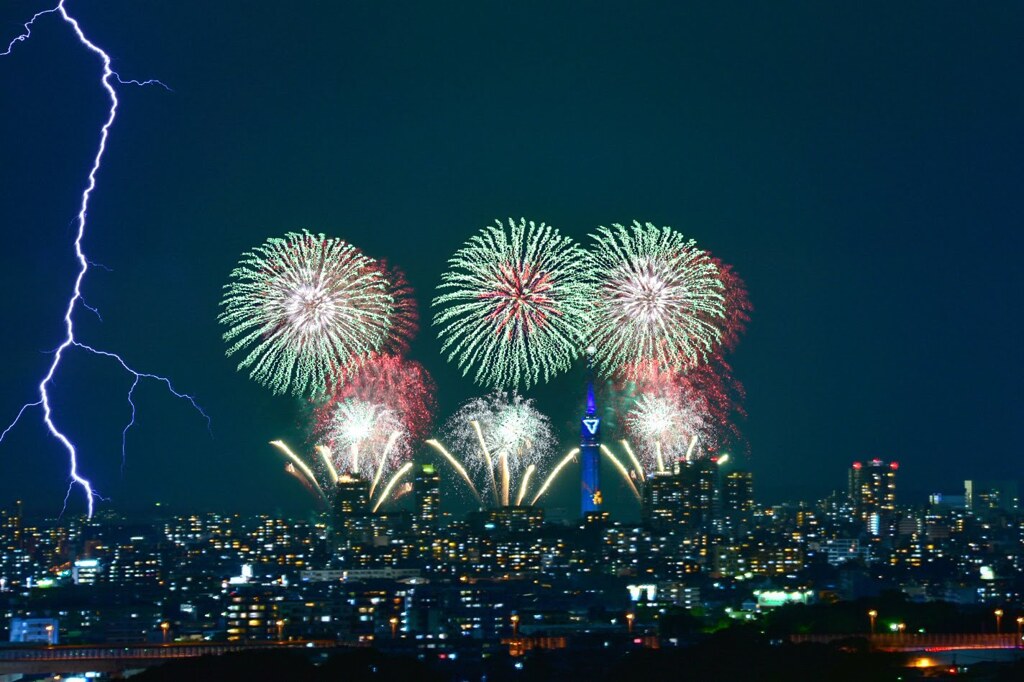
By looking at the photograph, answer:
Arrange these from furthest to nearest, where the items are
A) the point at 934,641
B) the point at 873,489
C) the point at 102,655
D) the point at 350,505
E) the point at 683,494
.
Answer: the point at 873,489, the point at 683,494, the point at 350,505, the point at 934,641, the point at 102,655

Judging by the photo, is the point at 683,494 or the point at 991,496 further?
the point at 991,496

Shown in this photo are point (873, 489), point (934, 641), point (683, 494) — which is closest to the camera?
point (934, 641)

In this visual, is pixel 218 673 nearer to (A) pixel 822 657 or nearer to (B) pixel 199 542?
(A) pixel 822 657

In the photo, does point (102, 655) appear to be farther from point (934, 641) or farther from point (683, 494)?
point (683, 494)

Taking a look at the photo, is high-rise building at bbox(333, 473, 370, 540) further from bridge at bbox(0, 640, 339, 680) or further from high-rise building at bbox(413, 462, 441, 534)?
bridge at bbox(0, 640, 339, 680)

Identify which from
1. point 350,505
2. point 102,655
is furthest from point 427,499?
point 102,655
